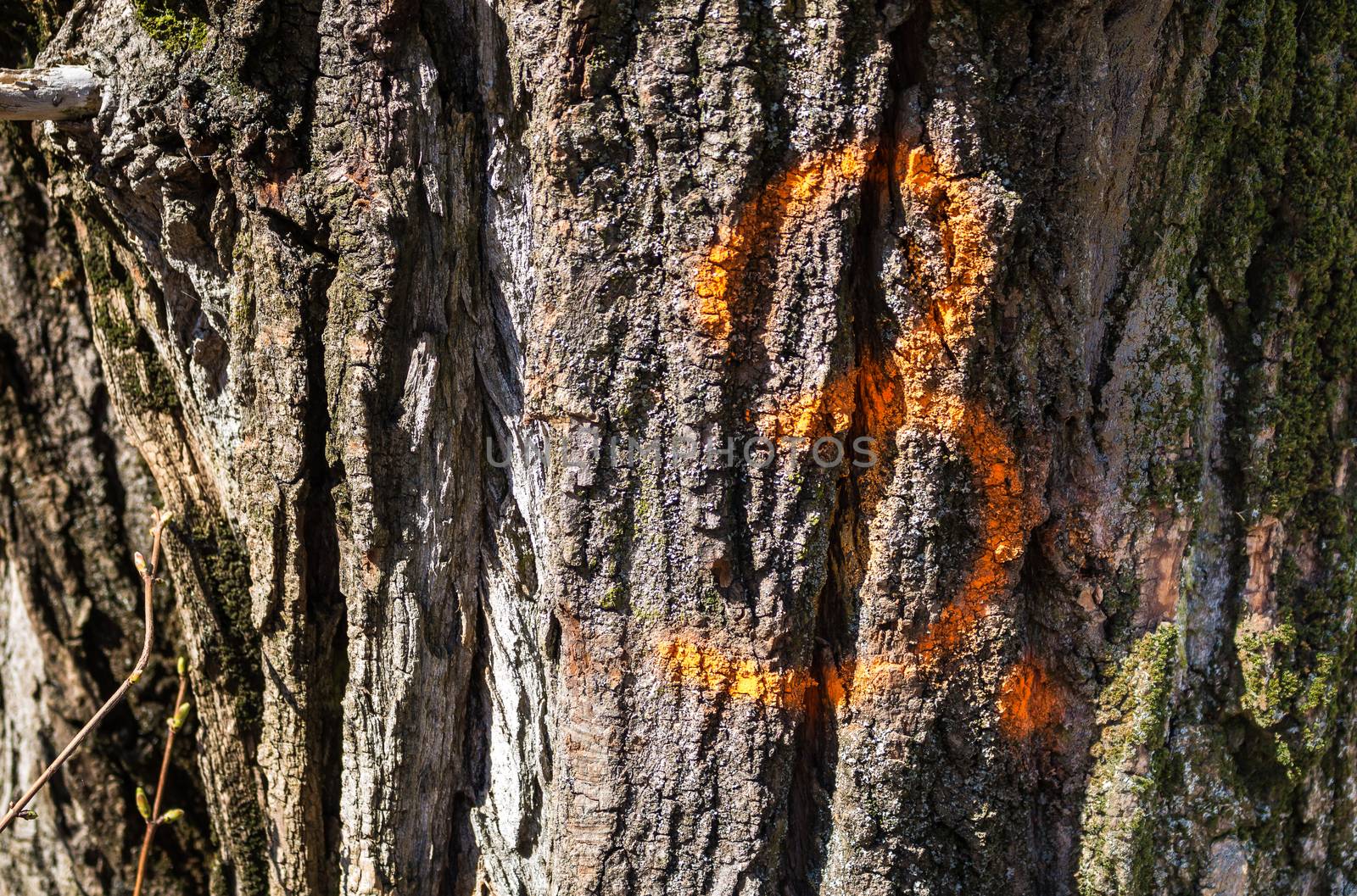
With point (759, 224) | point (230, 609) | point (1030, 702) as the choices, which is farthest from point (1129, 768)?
point (230, 609)

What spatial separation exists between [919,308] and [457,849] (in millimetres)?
1275

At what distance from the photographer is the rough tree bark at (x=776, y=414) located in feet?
4.26

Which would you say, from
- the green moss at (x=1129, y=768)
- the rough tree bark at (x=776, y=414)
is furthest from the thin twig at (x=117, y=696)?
the green moss at (x=1129, y=768)

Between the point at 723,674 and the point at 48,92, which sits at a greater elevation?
the point at 48,92

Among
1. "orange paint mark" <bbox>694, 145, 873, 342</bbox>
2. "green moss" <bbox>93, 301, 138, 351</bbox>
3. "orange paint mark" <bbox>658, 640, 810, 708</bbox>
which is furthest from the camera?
"green moss" <bbox>93, 301, 138, 351</bbox>

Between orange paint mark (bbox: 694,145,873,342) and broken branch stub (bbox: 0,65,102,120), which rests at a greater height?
broken branch stub (bbox: 0,65,102,120)

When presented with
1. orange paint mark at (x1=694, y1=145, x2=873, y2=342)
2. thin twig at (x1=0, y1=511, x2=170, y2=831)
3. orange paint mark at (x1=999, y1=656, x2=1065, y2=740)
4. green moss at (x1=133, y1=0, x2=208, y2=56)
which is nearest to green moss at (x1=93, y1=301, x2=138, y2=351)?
thin twig at (x1=0, y1=511, x2=170, y2=831)

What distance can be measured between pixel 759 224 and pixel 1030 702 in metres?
0.87

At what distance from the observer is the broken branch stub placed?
5.11ft

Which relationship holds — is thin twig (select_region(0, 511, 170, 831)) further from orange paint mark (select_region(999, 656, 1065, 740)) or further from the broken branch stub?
orange paint mark (select_region(999, 656, 1065, 740))

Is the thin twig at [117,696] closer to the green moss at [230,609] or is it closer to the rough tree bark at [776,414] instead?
the green moss at [230,609]

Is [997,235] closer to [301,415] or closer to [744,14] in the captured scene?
[744,14]

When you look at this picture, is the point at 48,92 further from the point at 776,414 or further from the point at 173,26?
the point at 776,414

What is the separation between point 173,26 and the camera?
4.99 feet
